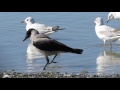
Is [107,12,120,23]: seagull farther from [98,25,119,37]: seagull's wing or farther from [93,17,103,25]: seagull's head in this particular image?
[98,25,119,37]: seagull's wing

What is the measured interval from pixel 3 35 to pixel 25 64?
8.85 ft

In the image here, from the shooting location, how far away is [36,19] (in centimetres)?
1402

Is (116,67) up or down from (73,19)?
down

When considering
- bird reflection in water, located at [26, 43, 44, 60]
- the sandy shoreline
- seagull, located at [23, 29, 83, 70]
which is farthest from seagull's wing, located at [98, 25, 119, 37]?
the sandy shoreline

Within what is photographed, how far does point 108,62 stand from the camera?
390 inches

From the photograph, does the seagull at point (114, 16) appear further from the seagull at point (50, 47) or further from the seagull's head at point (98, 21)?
the seagull at point (50, 47)

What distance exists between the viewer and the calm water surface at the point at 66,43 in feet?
30.8

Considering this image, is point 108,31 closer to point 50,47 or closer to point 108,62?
point 108,62

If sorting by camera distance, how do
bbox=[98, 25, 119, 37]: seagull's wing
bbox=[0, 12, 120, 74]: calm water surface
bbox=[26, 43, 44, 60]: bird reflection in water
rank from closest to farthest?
bbox=[0, 12, 120, 74]: calm water surface < bbox=[26, 43, 44, 60]: bird reflection in water < bbox=[98, 25, 119, 37]: seagull's wing

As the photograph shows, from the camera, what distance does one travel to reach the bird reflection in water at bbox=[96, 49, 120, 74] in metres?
9.14

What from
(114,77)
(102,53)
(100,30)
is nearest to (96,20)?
(100,30)

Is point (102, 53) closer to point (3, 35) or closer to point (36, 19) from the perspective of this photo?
point (3, 35)

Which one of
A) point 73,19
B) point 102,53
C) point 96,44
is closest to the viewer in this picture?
point 102,53

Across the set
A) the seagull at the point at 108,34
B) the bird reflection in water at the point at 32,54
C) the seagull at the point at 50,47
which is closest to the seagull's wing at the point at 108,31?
the seagull at the point at 108,34
